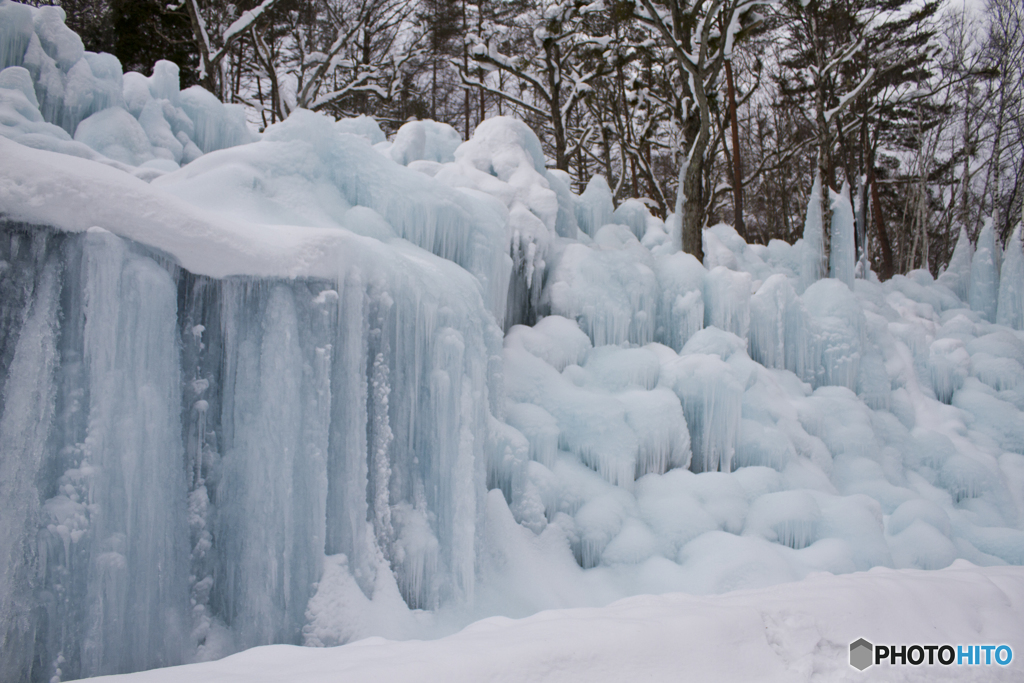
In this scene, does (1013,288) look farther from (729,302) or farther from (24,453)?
(24,453)

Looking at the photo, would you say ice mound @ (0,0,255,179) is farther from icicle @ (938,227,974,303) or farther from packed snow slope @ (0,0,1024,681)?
icicle @ (938,227,974,303)

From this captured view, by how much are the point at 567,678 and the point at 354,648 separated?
89 cm

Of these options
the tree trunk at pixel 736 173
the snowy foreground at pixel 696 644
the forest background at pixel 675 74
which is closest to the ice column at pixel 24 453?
the snowy foreground at pixel 696 644

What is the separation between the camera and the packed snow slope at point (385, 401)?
2.55 meters

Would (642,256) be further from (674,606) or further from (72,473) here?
(72,473)

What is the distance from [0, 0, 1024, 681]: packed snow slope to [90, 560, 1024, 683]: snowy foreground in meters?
0.82

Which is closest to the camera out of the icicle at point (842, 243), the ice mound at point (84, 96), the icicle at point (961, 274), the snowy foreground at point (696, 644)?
the snowy foreground at point (696, 644)

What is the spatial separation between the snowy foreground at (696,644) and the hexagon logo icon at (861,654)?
1.1 inches

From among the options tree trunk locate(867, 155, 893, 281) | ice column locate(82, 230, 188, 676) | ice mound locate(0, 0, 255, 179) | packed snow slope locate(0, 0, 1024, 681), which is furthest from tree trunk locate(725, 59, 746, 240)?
ice column locate(82, 230, 188, 676)

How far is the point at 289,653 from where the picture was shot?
2.21 meters

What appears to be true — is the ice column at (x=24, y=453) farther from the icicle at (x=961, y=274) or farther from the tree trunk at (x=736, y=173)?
the icicle at (x=961, y=274)

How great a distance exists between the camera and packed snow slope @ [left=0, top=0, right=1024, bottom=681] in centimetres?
255

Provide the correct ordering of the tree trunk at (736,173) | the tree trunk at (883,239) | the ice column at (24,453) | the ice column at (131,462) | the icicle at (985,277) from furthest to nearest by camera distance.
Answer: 1. the tree trunk at (883,239)
2. the tree trunk at (736,173)
3. the icicle at (985,277)
4. the ice column at (131,462)
5. the ice column at (24,453)

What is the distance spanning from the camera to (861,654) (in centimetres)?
220
